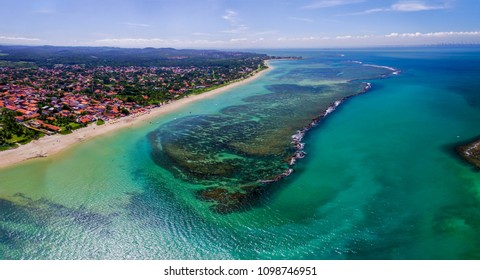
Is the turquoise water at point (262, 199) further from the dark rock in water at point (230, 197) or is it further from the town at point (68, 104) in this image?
the town at point (68, 104)

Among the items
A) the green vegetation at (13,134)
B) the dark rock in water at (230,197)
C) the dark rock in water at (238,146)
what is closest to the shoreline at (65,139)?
the green vegetation at (13,134)

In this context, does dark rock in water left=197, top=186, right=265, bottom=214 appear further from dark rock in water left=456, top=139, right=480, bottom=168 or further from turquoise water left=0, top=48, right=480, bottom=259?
dark rock in water left=456, top=139, right=480, bottom=168

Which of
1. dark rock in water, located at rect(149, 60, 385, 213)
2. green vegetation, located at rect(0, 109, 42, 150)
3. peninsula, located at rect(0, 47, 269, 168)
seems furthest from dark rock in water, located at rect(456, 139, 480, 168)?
green vegetation, located at rect(0, 109, 42, 150)

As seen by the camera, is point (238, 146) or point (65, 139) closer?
point (238, 146)

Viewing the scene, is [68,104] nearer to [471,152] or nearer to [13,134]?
[13,134]

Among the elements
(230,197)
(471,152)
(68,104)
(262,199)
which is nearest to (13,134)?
(68,104)

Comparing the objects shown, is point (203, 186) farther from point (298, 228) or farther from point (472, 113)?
point (472, 113)

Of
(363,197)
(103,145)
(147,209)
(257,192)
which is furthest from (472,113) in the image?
(103,145)
